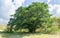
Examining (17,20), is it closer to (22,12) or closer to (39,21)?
(22,12)

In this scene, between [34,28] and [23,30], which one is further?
[23,30]

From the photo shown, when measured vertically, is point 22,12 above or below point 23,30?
above

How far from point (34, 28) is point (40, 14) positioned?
310 cm

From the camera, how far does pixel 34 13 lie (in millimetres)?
35969

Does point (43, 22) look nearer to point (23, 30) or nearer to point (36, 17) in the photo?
point (36, 17)

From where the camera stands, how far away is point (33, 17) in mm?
35812

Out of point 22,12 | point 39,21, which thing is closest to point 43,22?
point 39,21

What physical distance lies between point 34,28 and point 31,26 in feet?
2.38

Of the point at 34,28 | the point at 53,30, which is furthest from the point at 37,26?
the point at 53,30

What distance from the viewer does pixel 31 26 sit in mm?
36625

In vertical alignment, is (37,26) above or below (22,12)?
below

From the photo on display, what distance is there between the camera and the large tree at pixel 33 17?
3578 cm

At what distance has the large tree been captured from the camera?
117 ft

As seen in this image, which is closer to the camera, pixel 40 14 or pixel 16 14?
pixel 40 14
